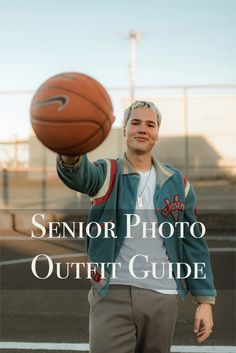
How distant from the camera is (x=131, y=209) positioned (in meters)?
2.30

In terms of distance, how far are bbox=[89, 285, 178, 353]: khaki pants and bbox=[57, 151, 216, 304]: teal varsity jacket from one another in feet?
0.22

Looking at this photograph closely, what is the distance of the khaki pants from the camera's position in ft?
7.38

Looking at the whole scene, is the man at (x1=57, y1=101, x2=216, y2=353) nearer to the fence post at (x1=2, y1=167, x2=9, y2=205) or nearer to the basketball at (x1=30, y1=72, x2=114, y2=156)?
the basketball at (x1=30, y1=72, x2=114, y2=156)

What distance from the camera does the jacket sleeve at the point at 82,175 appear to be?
6.64ft

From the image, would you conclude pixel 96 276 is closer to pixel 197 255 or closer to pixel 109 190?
pixel 109 190

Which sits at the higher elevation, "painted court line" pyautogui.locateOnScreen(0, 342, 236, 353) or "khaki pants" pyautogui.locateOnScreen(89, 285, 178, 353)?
"khaki pants" pyautogui.locateOnScreen(89, 285, 178, 353)

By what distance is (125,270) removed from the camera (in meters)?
2.27

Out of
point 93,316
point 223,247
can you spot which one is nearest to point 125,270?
point 93,316

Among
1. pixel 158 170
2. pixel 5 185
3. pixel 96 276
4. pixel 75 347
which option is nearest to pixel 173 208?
pixel 158 170

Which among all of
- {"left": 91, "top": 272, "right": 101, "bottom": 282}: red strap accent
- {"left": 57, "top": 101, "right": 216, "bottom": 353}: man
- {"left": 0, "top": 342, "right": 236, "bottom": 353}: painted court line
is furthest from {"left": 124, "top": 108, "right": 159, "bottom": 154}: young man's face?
{"left": 0, "top": 342, "right": 236, "bottom": 353}: painted court line

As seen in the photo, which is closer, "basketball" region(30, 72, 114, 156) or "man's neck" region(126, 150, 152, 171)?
"basketball" region(30, 72, 114, 156)

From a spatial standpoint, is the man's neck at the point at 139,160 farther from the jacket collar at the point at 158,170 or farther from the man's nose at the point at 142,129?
the man's nose at the point at 142,129

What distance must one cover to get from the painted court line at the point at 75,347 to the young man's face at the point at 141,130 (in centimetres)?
240

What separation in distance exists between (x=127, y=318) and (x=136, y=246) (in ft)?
1.05
